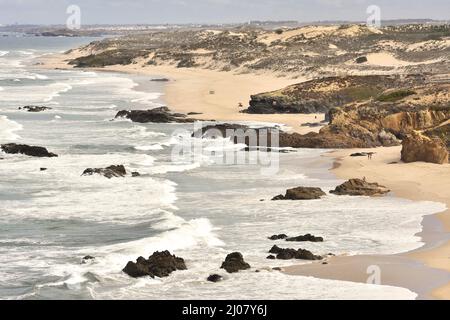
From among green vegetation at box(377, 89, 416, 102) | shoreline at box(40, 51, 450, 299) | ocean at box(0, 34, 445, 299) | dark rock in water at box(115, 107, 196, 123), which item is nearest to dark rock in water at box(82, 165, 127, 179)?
ocean at box(0, 34, 445, 299)

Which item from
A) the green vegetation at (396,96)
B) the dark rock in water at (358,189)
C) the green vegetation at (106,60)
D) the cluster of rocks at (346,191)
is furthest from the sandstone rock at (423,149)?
the green vegetation at (106,60)

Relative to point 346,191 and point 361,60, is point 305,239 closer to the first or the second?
point 346,191

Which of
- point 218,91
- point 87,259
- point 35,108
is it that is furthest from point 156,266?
point 218,91

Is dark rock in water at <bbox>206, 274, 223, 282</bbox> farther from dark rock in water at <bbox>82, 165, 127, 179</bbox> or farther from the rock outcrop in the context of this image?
dark rock in water at <bbox>82, 165, 127, 179</bbox>

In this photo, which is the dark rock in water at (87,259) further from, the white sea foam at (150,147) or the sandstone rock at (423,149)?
the white sea foam at (150,147)
